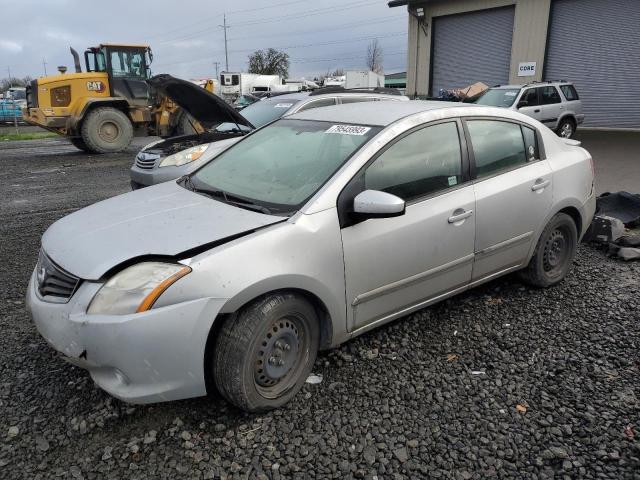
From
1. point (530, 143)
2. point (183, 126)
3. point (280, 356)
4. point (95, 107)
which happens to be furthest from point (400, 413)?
point (95, 107)

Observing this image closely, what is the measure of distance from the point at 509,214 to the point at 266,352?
212 centimetres

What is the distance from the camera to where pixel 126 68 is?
576 inches

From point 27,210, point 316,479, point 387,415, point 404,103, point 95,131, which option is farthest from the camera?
point 95,131

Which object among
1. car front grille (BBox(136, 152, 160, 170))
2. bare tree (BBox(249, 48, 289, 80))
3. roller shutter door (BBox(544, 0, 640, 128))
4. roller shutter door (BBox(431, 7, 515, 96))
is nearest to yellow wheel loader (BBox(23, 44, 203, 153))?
car front grille (BBox(136, 152, 160, 170))

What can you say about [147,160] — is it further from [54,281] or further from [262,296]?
[262,296]

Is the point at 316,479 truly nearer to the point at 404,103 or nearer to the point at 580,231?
the point at 404,103

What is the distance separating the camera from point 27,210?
7395mm

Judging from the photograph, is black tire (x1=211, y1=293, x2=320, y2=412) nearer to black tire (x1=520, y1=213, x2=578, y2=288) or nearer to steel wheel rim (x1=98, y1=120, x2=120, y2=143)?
black tire (x1=520, y1=213, x2=578, y2=288)

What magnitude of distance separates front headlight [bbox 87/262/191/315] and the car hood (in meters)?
0.08

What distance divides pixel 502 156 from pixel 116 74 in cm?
1342

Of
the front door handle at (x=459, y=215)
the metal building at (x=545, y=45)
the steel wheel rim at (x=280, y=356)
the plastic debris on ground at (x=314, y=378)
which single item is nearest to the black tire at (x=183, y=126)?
the front door handle at (x=459, y=215)

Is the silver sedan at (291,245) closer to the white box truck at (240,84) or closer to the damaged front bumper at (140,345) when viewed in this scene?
the damaged front bumper at (140,345)

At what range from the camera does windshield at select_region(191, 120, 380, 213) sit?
304cm

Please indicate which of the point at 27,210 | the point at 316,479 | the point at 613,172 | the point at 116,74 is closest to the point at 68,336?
the point at 316,479
